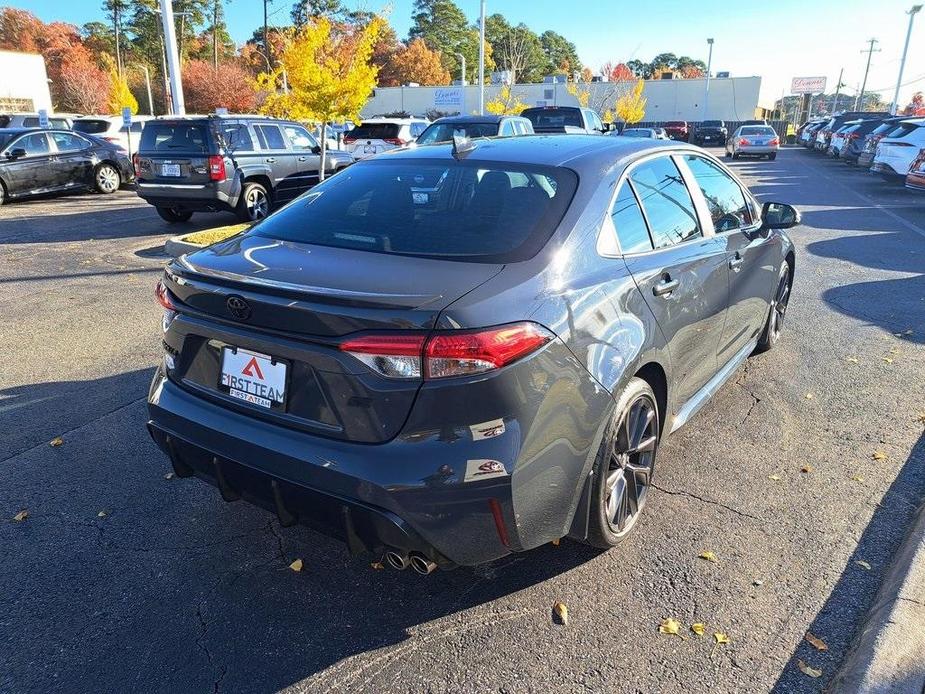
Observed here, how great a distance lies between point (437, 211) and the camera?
291cm

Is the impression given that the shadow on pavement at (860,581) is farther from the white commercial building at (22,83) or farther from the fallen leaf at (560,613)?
the white commercial building at (22,83)

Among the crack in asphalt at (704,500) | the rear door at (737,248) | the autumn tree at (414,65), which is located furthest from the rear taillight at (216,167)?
the autumn tree at (414,65)

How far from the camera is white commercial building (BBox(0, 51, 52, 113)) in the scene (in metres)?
41.8

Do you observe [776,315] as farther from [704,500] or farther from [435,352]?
[435,352]

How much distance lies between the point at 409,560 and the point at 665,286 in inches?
63.5

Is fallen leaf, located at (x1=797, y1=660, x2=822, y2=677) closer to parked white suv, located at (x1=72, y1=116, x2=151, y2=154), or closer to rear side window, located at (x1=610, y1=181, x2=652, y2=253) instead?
rear side window, located at (x1=610, y1=181, x2=652, y2=253)

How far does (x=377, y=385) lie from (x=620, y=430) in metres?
1.12

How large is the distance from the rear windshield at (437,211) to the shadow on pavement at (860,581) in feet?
5.73

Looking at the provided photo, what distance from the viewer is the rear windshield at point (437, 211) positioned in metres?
2.63

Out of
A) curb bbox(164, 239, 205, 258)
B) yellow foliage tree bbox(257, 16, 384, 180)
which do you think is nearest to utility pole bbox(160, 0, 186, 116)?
yellow foliage tree bbox(257, 16, 384, 180)

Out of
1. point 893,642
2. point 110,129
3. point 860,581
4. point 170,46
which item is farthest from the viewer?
point 110,129

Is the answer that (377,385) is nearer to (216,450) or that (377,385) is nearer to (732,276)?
(216,450)

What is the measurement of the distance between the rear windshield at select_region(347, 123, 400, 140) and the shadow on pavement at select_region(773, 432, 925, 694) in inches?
570

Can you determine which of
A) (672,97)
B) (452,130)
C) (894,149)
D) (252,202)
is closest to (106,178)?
(252,202)
